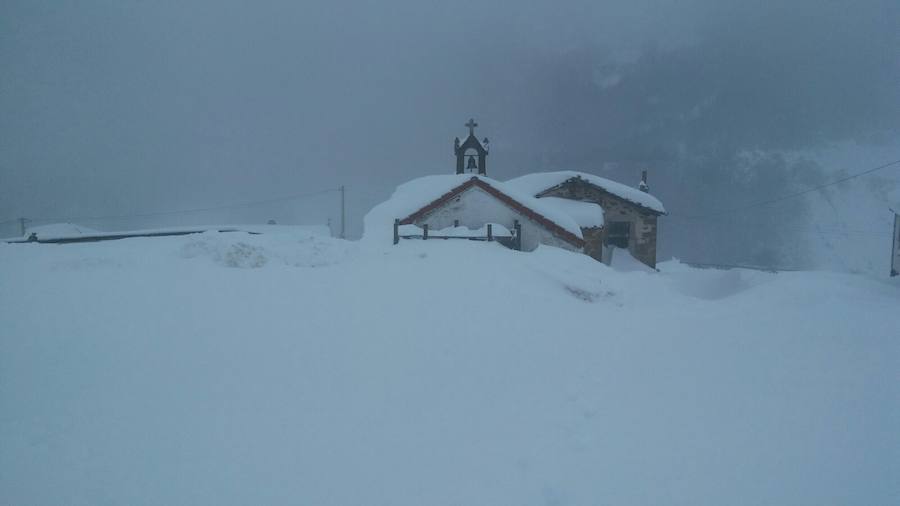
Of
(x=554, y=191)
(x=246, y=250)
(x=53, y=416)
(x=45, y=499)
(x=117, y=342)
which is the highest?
(x=554, y=191)

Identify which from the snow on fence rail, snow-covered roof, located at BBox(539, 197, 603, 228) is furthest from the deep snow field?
snow-covered roof, located at BBox(539, 197, 603, 228)

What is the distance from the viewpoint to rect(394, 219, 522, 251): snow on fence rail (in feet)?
45.5

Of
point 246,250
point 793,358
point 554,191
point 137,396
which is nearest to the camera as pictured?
point 137,396

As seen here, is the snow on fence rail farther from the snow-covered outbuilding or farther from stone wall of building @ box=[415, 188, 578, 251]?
the snow-covered outbuilding

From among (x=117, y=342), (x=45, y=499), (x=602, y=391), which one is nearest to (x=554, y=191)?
(x=602, y=391)

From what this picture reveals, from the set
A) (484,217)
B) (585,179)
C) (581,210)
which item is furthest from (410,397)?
(585,179)

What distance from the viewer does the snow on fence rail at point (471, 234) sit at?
1388cm

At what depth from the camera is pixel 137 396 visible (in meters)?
4.04

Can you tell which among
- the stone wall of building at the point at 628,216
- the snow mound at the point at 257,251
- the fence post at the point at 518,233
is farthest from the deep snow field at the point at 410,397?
the stone wall of building at the point at 628,216

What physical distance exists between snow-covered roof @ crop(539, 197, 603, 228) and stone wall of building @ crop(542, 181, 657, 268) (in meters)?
0.52

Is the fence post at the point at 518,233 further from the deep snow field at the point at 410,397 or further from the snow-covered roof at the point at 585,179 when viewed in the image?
the snow-covered roof at the point at 585,179

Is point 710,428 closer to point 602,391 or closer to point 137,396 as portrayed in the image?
point 602,391

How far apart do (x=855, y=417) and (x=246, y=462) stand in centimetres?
565

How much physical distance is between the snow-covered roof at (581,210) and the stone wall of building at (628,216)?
52 cm
